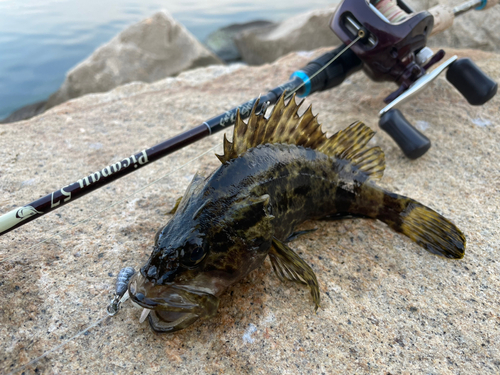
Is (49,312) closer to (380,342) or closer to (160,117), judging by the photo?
(380,342)

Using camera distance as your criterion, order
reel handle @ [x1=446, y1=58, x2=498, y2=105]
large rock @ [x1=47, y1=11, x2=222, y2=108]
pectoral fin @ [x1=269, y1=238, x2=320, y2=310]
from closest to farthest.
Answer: pectoral fin @ [x1=269, y1=238, x2=320, y2=310], reel handle @ [x1=446, y1=58, x2=498, y2=105], large rock @ [x1=47, y1=11, x2=222, y2=108]

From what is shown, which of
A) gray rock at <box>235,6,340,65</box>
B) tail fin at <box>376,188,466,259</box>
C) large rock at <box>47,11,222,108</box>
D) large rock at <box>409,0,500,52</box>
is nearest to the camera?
tail fin at <box>376,188,466,259</box>

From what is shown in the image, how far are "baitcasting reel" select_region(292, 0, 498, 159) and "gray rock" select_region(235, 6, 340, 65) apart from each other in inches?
166

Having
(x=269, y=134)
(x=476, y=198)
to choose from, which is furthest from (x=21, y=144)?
(x=476, y=198)

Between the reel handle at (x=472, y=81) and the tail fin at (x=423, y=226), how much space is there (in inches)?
61.1

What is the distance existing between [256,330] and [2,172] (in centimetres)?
255

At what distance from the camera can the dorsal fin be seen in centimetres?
221

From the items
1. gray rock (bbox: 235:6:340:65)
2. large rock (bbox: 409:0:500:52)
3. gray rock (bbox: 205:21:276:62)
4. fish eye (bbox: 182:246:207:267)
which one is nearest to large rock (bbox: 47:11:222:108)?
gray rock (bbox: 235:6:340:65)

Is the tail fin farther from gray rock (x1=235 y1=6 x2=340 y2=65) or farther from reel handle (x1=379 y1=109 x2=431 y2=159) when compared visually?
gray rock (x1=235 y1=6 x2=340 y2=65)

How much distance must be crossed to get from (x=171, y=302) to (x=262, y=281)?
69cm

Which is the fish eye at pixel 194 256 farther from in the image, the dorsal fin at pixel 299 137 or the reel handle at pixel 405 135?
the reel handle at pixel 405 135

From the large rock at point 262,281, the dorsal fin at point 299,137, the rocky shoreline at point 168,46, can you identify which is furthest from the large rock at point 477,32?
the dorsal fin at point 299,137

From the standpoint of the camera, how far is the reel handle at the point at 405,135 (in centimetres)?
329

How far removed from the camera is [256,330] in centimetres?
209
